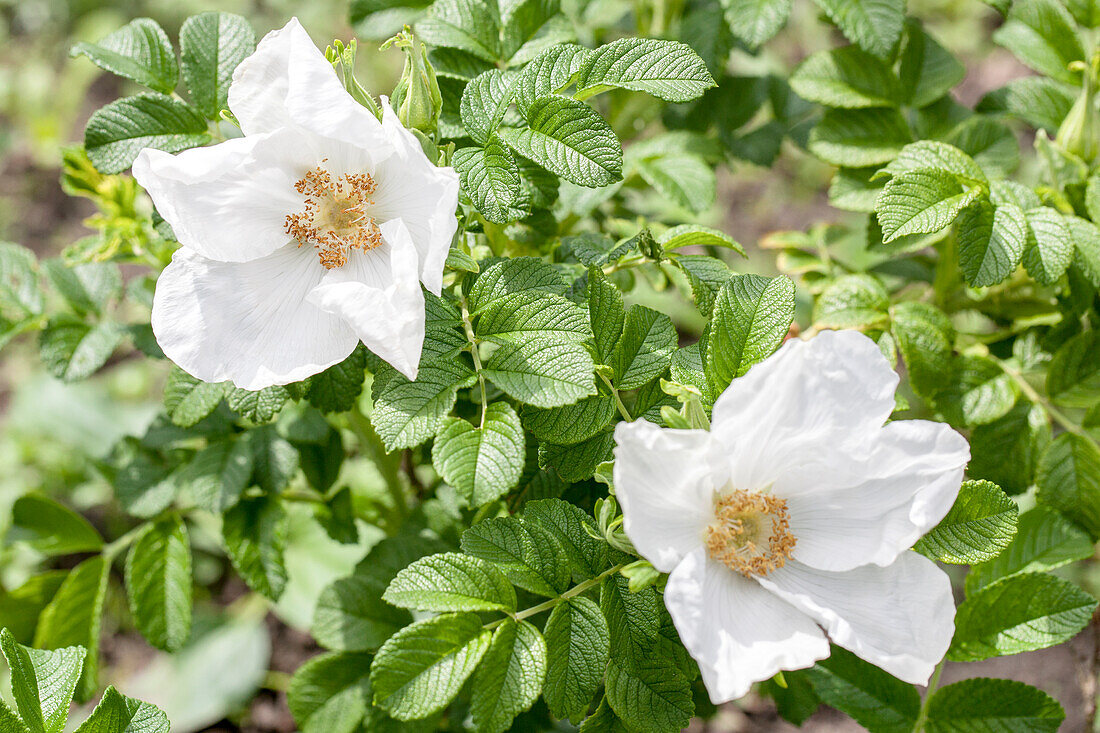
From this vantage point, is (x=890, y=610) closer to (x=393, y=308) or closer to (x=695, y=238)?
(x=695, y=238)

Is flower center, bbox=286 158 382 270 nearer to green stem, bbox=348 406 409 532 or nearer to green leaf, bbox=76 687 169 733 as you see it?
green stem, bbox=348 406 409 532

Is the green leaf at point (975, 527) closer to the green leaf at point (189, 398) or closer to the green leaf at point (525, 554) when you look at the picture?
the green leaf at point (525, 554)

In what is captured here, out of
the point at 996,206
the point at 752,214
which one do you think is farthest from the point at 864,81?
the point at 752,214

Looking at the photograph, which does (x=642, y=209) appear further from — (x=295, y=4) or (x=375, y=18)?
(x=295, y=4)

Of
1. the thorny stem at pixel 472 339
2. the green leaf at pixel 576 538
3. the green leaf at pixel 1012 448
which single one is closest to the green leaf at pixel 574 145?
the thorny stem at pixel 472 339

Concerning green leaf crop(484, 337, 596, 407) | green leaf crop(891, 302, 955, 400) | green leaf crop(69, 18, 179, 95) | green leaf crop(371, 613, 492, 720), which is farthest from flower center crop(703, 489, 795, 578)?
green leaf crop(69, 18, 179, 95)

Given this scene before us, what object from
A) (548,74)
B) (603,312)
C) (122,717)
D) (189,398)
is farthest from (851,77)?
(122,717)
